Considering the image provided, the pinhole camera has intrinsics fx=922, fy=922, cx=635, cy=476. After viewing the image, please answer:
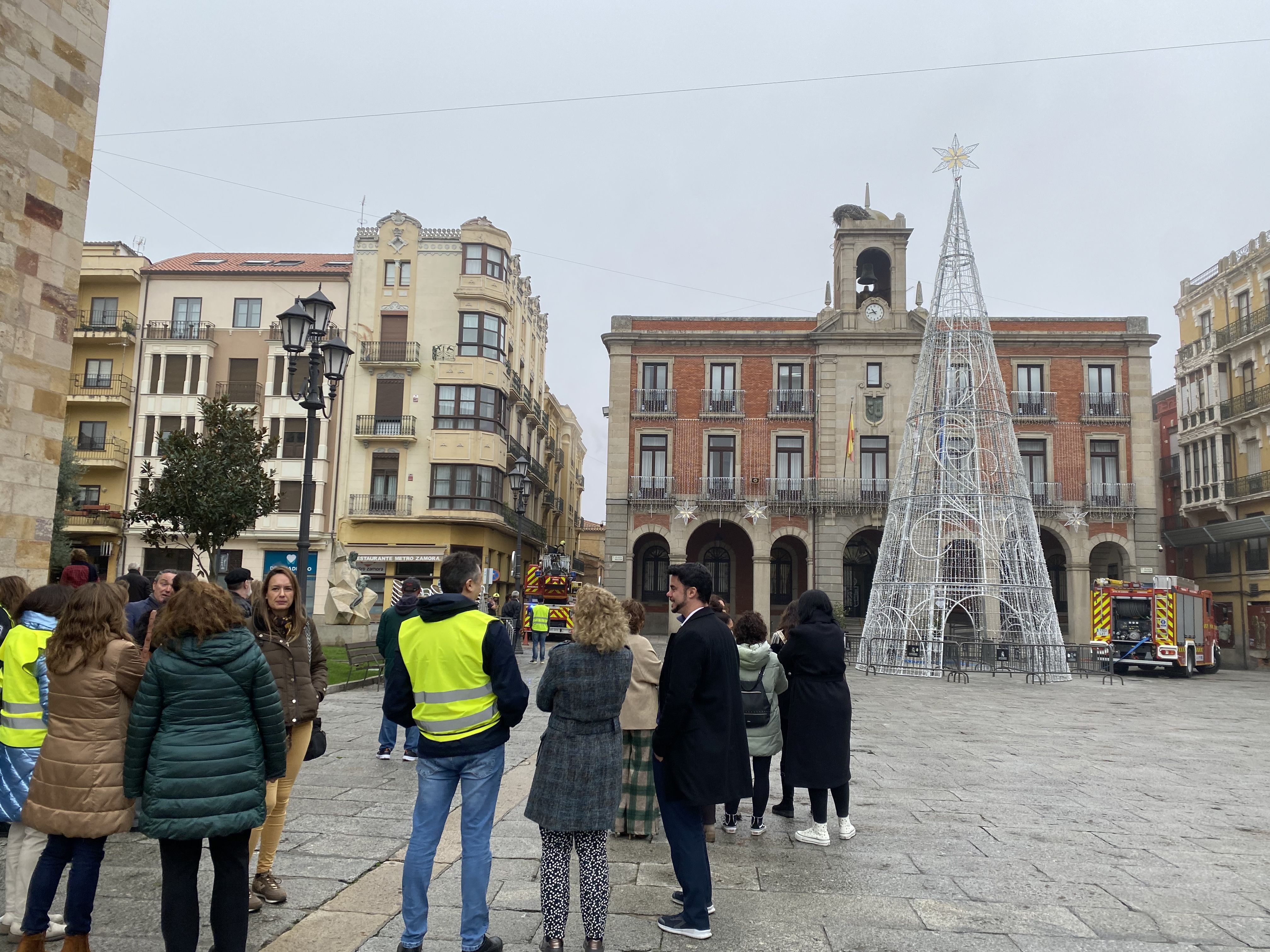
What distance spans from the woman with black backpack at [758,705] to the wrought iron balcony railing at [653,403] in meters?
28.9

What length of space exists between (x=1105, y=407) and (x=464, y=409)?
24757 mm

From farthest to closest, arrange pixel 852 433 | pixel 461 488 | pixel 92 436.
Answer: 1. pixel 92 436
2. pixel 461 488
3. pixel 852 433

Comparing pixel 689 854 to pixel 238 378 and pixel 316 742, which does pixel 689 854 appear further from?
pixel 238 378

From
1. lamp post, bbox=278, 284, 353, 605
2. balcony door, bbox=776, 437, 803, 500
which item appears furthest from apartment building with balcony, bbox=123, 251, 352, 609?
lamp post, bbox=278, 284, 353, 605

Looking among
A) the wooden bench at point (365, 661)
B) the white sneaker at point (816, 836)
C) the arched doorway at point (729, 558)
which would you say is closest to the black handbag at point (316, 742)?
the white sneaker at point (816, 836)

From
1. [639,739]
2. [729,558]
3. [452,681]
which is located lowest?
[639,739]

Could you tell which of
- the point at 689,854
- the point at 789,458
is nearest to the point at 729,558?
the point at 789,458

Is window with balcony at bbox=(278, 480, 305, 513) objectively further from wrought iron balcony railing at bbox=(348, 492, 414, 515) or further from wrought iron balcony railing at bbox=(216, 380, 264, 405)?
wrought iron balcony railing at bbox=(216, 380, 264, 405)

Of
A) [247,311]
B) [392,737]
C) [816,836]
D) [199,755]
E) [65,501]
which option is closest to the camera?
[199,755]

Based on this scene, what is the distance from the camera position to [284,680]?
5.20m

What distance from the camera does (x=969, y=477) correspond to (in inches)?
878

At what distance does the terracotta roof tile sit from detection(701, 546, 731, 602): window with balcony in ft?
61.1

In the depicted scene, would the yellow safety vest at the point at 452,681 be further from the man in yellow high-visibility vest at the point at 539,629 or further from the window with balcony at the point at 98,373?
the window with balcony at the point at 98,373

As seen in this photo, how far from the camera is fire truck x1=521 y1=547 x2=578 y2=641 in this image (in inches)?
1043
